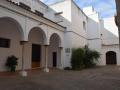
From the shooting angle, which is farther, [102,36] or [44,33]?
[102,36]

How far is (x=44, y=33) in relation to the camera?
13.7 metres

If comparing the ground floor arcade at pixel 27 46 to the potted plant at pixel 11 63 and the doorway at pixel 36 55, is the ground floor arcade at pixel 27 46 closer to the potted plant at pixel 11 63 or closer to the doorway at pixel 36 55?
the doorway at pixel 36 55

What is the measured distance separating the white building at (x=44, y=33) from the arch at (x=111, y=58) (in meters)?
0.81

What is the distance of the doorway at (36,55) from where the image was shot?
16.0 m

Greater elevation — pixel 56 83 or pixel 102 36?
pixel 102 36

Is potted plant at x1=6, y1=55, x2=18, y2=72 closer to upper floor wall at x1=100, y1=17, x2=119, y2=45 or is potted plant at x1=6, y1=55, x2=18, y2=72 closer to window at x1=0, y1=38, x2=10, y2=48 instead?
window at x1=0, y1=38, x2=10, y2=48

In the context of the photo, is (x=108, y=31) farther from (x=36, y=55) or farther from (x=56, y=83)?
(x=56, y=83)

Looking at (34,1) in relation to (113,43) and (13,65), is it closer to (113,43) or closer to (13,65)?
(13,65)

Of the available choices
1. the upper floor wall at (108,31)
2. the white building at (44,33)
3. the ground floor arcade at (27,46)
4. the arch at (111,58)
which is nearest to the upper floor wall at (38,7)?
the white building at (44,33)

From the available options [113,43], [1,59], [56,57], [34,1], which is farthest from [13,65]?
[113,43]

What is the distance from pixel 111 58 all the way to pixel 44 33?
15383 mm

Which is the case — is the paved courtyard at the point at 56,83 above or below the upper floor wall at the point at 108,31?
below

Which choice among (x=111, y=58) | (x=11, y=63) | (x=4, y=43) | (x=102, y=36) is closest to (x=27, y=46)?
(x=4, y=43)

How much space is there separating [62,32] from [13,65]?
7385 mm
